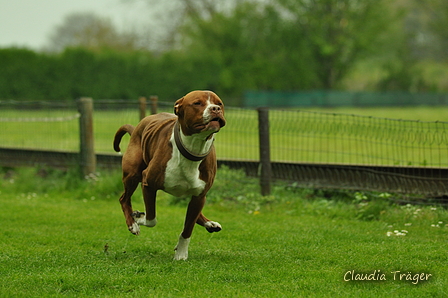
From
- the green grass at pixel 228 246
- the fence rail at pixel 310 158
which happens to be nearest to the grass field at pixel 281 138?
the fence rail at pixel 310 158

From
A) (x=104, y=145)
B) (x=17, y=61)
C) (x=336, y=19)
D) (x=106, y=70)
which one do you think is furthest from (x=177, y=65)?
(x=104, y=145)

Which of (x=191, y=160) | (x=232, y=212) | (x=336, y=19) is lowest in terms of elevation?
(x=232, y=212)

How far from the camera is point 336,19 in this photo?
45.1m

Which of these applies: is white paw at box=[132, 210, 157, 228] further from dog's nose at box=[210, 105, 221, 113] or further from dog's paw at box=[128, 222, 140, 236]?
dog's nose at box=[210, 105, 221, 113]

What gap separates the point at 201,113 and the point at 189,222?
4.37ft

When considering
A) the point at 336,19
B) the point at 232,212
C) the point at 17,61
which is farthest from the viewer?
the point at 336,19

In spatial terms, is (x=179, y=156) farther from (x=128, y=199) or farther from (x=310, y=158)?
(x=310, y=158)

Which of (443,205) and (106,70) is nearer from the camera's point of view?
(443,205)

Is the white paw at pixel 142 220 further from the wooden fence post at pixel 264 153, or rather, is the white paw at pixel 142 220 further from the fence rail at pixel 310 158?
the wooden fence post at pixel 264 153

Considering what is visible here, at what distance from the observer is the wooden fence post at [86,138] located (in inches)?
Answer: 442

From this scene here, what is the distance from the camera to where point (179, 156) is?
548cm

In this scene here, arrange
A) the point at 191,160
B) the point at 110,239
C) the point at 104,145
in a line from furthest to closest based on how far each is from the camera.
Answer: the point at 104,145 → the point at 110,239 → the point at 191,160

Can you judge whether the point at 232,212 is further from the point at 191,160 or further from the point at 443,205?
the point at 191,160

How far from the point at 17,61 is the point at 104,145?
74.9ft
